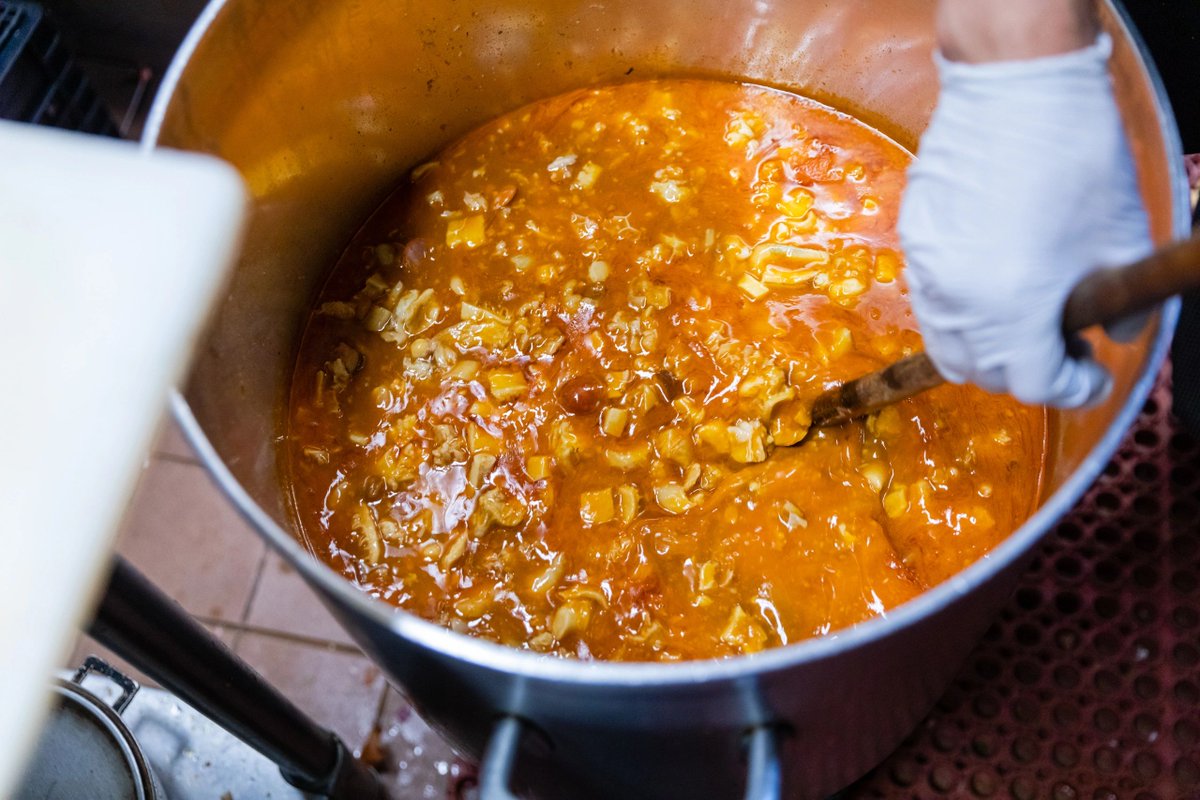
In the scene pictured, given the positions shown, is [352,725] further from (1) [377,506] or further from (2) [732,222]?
(2) [732,222]

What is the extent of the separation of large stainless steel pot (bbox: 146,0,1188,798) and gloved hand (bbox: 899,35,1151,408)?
73 millimetres

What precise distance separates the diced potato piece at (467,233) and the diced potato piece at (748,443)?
19.3 inches

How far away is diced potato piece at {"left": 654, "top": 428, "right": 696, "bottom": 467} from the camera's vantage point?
115cm

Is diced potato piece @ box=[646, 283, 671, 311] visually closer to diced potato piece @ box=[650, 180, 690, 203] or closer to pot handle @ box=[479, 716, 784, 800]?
diced potato piece @ box=[650, 180, 690, 203]

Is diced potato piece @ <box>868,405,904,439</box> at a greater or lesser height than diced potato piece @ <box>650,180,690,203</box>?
lesser

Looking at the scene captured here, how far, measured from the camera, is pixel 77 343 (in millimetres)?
450

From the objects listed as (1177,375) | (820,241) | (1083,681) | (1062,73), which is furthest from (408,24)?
(1083,681)

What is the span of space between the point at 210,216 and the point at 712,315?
0.86m

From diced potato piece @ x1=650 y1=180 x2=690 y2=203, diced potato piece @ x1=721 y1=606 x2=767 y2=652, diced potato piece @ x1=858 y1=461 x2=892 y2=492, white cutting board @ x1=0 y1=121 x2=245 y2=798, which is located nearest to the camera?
white cutting board @ x1=0 y1=121 x2=245 y2=798

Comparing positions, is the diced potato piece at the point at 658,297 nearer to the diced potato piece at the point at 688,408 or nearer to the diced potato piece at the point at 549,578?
the diced potato piece at the point at 688,408

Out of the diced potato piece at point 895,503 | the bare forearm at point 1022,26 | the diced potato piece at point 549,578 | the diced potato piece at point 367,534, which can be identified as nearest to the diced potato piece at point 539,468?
the diced potato piece at point 549,578

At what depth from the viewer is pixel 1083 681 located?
122cm

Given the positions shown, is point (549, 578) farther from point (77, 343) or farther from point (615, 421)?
point (77, 343)

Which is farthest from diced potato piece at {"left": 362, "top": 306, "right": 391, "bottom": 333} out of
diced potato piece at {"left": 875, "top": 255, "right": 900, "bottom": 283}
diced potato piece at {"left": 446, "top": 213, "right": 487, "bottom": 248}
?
diced potato piece at {"left": 875, "top": 255, "right": 900, "bottom": 283}
